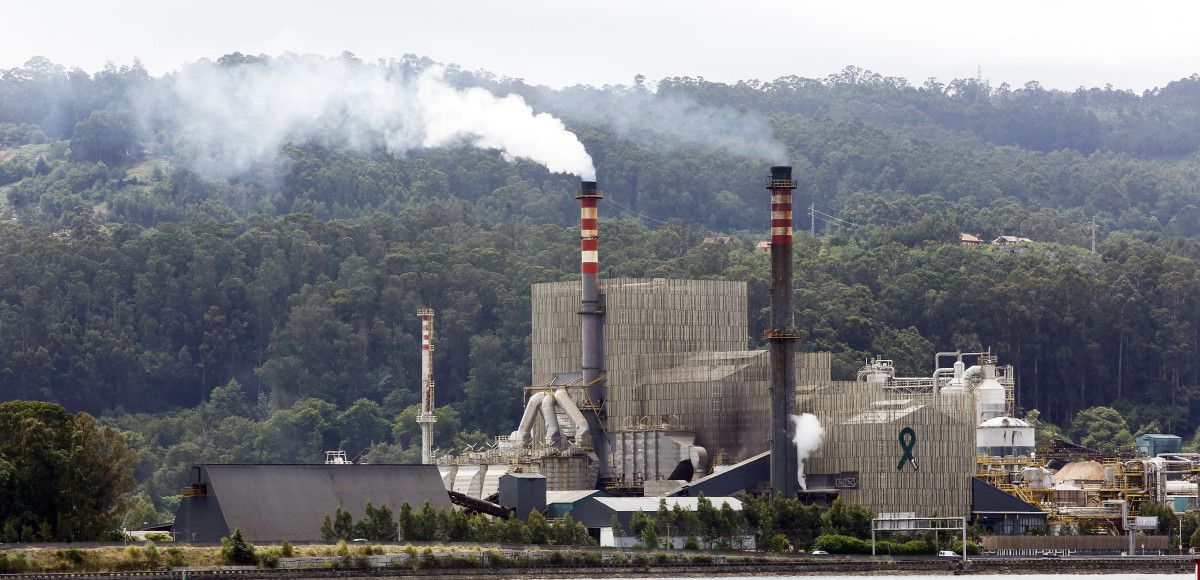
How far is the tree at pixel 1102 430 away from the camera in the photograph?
188125 millimetres

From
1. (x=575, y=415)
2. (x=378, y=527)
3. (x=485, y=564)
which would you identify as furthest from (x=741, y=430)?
(x=485, y=564)

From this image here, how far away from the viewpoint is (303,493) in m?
105

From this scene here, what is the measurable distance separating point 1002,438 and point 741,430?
16.7 metres

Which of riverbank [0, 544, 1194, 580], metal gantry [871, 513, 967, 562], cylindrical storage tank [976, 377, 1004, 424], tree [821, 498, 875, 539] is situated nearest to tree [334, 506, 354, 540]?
riverbank [0, 544, 1194, 580]

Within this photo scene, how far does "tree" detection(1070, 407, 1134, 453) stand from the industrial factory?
40.1 meters

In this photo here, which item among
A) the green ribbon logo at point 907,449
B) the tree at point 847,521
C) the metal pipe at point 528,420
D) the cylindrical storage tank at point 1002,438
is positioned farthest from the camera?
the cylindrical storage tank at point 1002,438

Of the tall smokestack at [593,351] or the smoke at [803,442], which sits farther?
the tall smokestack at [593,351]

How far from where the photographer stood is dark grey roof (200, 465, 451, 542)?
10219cm

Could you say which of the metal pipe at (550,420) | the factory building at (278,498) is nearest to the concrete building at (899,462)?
the metal pipe at (550,420)

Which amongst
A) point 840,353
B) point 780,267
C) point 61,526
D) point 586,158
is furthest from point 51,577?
point 840,353

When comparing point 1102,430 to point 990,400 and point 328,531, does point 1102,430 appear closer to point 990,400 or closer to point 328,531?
point 990,400

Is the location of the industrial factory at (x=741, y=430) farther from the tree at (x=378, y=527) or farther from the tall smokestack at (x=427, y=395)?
the tree at (x=378, y=527)

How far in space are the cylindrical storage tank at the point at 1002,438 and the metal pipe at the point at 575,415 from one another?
23373mm

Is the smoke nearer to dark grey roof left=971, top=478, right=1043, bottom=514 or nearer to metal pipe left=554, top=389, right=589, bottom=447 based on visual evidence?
dark grey roof left=971, top=478, right=1043, bottom=514
